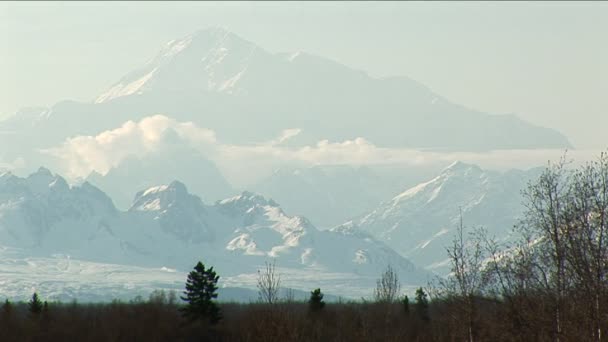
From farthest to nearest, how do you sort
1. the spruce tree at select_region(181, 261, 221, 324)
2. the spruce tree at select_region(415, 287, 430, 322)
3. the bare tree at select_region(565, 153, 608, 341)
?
the spruce tree at select_region(415, 287, 430, 322) < the spruce tree at select_region(181, 261, 221, 324) < the bare tree at select_region(565, 153, 608, 341)

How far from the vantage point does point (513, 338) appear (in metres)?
57.2

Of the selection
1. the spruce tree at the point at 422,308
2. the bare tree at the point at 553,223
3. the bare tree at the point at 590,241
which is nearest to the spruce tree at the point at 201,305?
the spruce tree at the point at 422,308

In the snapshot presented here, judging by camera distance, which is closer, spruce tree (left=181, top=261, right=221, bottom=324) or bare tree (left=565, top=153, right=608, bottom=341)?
bare tree (left=565, top=153, right=608, bottom=341)

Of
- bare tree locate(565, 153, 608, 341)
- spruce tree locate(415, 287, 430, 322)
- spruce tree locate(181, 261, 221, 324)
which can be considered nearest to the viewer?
bare tree locate(565, 153, 608, 341)

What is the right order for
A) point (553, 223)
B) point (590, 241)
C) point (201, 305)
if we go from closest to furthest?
point (590, 241), point (553, 223), point (201, 305)

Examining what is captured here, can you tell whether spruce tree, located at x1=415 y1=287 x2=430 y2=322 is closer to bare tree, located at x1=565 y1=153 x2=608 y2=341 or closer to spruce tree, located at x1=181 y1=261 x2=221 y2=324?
spruce tree, located at x1=181 y1=261 x2=221 y2=324

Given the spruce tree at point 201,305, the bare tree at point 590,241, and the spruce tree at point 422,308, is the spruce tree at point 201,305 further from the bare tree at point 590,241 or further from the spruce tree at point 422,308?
the bare tree at point 590,241

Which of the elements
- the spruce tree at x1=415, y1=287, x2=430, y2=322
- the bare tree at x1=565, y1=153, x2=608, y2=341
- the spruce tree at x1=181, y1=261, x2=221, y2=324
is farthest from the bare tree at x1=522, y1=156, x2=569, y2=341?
the spruce tree at x1=415, y1=287, x2=430, y2=322

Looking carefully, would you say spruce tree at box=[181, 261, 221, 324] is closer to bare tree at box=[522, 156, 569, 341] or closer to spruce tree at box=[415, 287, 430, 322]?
spruce tree at box=[415, 287, 430, 322]

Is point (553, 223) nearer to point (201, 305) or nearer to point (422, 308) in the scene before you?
point (201, 305)

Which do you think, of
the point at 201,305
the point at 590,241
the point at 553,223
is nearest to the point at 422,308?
the point at 201,305

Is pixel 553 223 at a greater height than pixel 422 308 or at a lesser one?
lesser

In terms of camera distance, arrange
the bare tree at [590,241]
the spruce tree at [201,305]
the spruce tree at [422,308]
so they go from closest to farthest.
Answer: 1. the bare tree at [590,241]
2. the spruce tree at [201,305]
3. the spruce tree at [422,308]

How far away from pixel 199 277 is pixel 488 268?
56740mm
